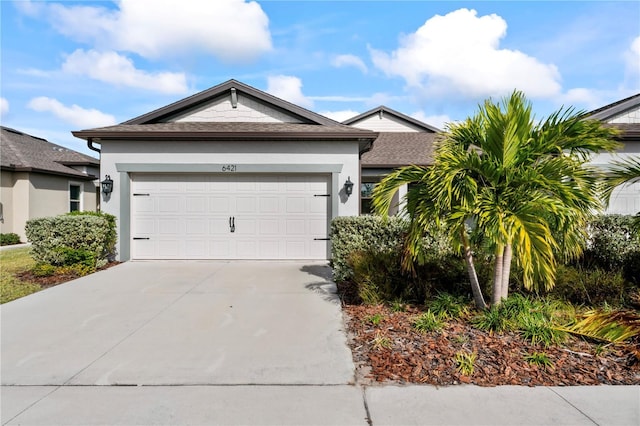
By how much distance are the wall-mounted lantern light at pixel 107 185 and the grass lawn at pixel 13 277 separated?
8.25ft

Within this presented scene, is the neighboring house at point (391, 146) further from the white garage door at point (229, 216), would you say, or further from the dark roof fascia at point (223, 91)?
the dark roof fascia at point (223, 91)

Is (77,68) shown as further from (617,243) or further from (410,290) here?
(617,243)

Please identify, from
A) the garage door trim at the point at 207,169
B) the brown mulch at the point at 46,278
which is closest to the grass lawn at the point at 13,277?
the brown mulch at the point at 46,278

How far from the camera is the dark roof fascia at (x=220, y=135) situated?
938cm

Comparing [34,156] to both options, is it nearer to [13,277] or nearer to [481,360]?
[13,277]

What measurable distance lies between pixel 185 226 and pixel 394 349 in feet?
24.9

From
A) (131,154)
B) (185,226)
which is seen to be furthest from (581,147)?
(131,154)

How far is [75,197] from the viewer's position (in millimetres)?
16516

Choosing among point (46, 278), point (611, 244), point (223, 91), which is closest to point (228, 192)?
point (223, 91)

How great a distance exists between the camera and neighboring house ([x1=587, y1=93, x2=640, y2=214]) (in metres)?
10.2

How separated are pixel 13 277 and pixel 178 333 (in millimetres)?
5782

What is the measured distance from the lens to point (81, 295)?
20.7 ft

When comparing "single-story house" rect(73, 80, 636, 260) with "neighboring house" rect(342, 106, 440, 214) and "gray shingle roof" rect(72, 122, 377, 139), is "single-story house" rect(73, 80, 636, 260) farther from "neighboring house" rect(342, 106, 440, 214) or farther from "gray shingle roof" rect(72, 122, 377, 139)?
"neighboring house" rect(342, 106, 440, 214)

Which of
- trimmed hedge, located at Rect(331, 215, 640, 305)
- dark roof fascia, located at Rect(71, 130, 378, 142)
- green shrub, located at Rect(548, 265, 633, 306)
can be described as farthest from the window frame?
green shrub, located at Rect(548, 265, 633, 306)
